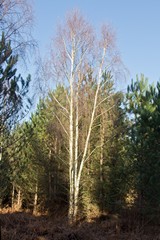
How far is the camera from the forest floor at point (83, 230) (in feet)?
27.1

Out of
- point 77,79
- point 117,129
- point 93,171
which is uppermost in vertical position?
point 77,79

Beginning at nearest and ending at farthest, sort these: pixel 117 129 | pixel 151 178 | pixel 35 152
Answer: pixel 151 178, pixel 117 129, pixel 35 152

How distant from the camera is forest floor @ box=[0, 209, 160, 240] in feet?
27.1

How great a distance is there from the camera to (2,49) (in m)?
5.41

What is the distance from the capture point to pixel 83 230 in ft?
32.1

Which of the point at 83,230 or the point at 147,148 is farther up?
the point at 147,148

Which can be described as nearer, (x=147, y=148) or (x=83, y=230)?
(x=83, y=230)

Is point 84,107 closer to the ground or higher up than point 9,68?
higher up

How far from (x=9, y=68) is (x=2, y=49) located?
442 millimetres

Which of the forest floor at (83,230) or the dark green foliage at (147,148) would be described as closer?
the forest floor at (83,230)

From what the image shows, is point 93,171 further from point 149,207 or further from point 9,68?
point 9,68

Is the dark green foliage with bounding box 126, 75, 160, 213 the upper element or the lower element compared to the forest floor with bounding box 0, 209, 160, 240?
upper

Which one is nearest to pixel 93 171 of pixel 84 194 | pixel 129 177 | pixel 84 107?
pixel 84 194

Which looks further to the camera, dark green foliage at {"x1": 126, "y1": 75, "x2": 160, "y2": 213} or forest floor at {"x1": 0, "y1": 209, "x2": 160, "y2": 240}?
dark green foliage at {"x1": 126, "y1": 75, "x2": 160, "y2": 213}
